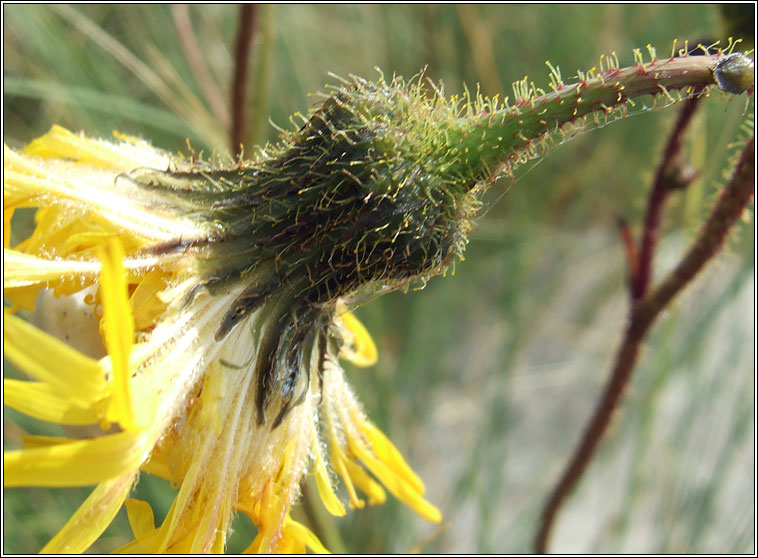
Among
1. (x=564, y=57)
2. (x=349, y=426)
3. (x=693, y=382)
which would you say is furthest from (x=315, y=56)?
(x=349, y=426)

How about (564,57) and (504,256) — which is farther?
(504,256)

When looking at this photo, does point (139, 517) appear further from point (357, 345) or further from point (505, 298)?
point (505, 298)

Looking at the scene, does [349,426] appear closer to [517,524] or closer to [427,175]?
[427,175]

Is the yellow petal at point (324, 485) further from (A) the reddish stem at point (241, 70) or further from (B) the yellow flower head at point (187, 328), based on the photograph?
(A) the reddish stem at point (241, 70)

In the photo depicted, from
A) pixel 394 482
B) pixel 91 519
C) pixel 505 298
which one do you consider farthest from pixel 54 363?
pixel 505 298

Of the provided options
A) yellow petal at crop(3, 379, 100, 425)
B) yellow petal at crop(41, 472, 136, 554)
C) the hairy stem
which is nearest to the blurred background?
the hairy stem

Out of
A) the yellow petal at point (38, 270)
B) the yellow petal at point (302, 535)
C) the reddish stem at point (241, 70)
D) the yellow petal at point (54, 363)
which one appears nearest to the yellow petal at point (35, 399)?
the yellow petal at point (54, 363)
